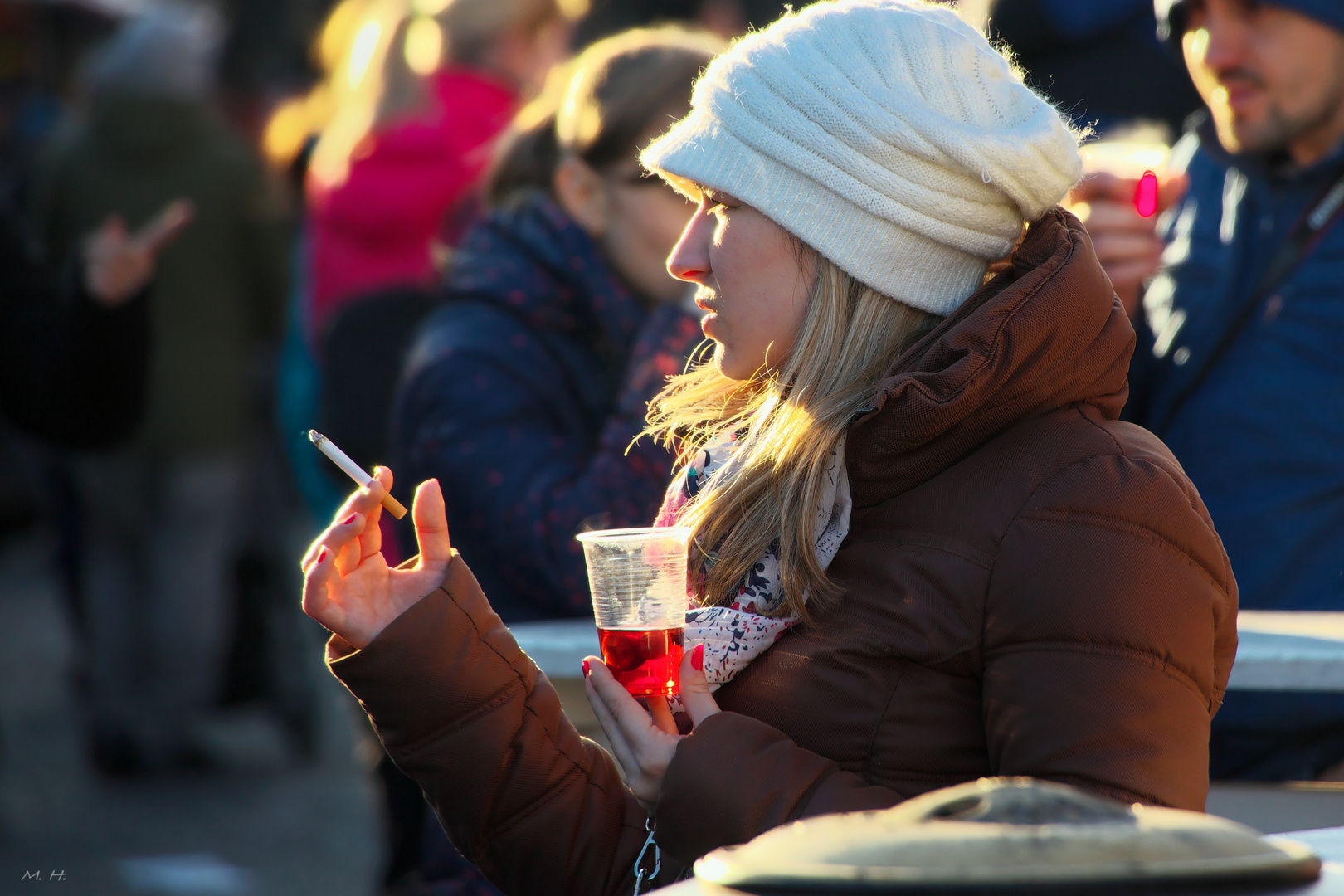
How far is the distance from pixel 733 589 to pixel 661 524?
10.3 inches

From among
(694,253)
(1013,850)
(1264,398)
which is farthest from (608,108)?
A: (1013,850)

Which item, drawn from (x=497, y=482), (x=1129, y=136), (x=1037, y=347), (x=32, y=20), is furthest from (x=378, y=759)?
(x=32, y=20)

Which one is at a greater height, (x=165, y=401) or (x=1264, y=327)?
(x=1264, y=327)

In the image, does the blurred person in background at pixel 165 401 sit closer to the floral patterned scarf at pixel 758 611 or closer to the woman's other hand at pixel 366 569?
the woman's other hand at pixel 366 569

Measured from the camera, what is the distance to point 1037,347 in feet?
5.76

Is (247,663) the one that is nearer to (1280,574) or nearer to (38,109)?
(1280,574)

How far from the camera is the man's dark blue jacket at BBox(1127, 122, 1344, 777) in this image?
2.85 metres

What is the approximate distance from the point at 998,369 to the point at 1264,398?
4.67 ft

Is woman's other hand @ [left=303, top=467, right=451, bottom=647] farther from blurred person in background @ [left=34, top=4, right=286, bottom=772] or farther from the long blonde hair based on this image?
blurred person in background @ [left=34, top=4, right=286, bottom=772]

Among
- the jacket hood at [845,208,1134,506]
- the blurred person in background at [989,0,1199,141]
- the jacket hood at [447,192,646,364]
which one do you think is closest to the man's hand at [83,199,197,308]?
the jacket hood at [447,192,646,364]

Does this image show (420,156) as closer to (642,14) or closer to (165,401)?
(165,401)

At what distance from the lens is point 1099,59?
456 centimetres

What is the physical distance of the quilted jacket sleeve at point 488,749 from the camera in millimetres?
1861

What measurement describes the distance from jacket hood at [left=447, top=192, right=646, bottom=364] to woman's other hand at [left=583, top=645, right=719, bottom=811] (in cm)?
149
